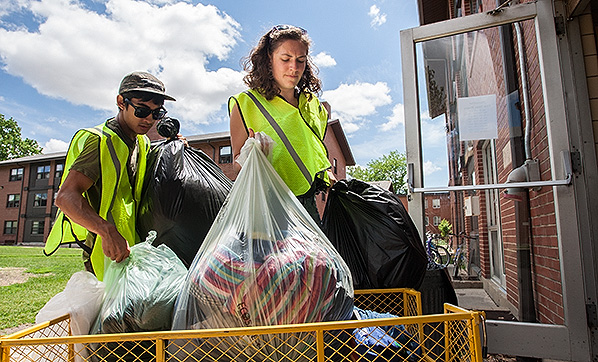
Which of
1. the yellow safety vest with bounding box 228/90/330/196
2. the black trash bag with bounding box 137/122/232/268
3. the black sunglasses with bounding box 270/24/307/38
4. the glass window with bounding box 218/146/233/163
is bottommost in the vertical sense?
the black trash bag with bounding box 137/122/232/268

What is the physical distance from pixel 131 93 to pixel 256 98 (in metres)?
0.56

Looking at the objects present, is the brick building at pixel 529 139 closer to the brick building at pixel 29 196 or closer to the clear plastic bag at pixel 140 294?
the clear plastic bag at pixel 140 294

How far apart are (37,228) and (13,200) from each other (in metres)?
3.56

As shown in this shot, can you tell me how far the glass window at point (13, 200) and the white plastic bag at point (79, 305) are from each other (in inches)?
1522

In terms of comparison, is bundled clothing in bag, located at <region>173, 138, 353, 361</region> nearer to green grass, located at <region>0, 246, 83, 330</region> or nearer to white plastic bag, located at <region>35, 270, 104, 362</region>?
white plastic bag, located at <region>35, 270, 104, 362</region>

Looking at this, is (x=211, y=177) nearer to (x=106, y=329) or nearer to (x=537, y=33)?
(x=106, y=329)

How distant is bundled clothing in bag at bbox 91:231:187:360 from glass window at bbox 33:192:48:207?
1426 inches

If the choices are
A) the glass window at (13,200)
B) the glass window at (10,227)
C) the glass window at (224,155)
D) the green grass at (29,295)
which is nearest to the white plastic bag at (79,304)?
the green grass at (29,295)

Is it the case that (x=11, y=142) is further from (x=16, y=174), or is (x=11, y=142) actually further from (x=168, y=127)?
(x=168, y=127)

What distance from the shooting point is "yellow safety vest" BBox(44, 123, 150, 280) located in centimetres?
164

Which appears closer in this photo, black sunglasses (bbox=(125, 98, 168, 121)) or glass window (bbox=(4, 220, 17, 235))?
black sunglasses (bbox=(125, 98, 168, 121))

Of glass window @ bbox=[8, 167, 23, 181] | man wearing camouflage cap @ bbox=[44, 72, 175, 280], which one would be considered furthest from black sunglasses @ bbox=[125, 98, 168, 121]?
glass window @ bbox=[8, 167, 23, 181]

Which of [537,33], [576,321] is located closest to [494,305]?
[576,321]

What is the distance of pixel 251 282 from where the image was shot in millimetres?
1027
